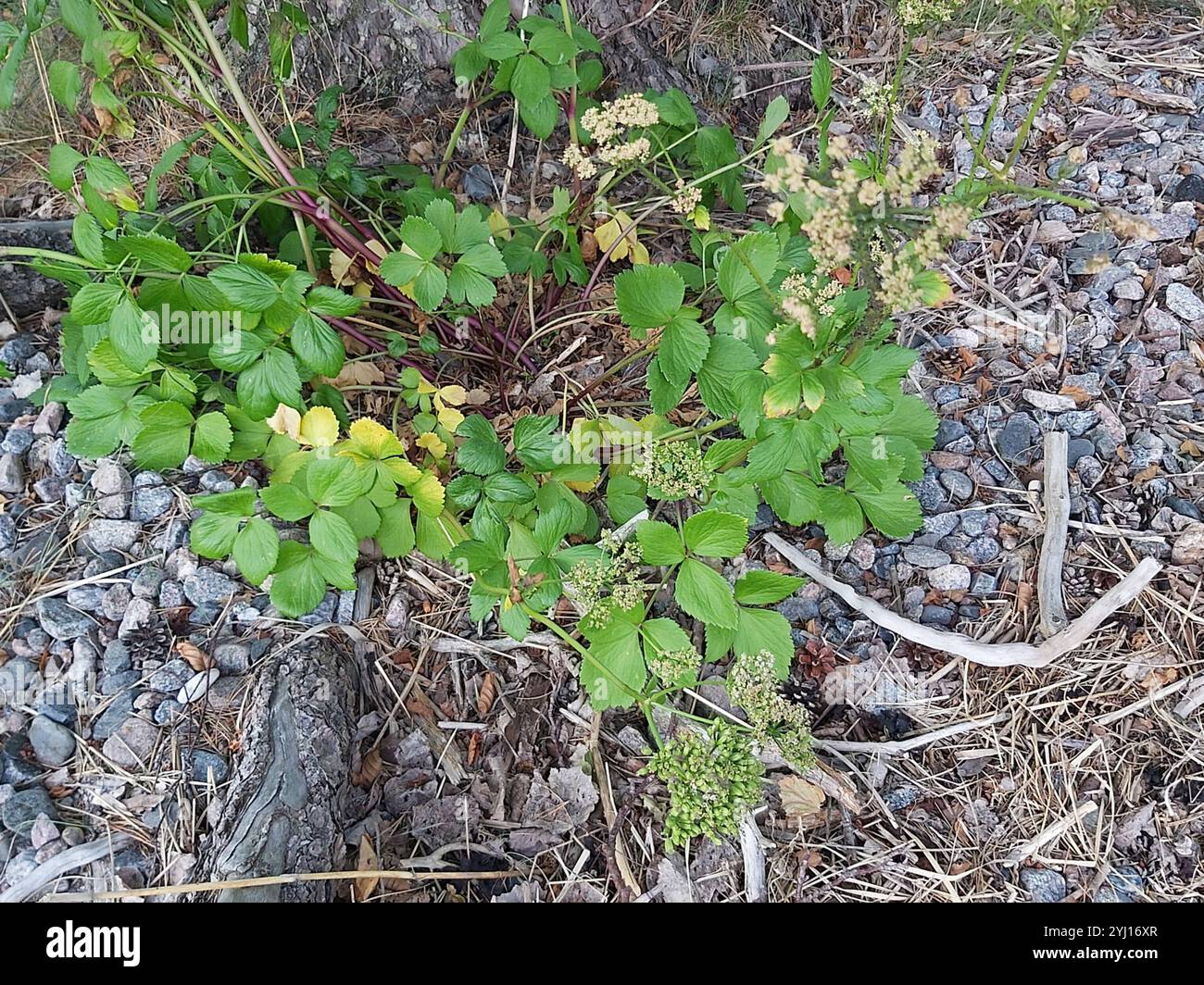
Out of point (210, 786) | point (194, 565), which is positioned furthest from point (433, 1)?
point (210, 786)

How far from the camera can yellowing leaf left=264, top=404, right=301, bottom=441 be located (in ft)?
6.21

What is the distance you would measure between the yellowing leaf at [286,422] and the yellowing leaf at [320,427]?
0.10ft

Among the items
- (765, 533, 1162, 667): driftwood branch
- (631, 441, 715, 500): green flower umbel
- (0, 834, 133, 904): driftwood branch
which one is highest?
(631, 441, 715, 500): green flower umbel

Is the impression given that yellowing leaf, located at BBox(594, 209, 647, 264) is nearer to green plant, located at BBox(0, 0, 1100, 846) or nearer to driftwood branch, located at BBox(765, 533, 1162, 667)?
green plant, located at BBox(0, 0, 1100, 846)

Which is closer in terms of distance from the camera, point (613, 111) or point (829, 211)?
point (829, 211)

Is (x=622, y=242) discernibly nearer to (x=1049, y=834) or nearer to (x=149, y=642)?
(x=149, y=642)

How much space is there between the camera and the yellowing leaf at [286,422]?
74.5 inches

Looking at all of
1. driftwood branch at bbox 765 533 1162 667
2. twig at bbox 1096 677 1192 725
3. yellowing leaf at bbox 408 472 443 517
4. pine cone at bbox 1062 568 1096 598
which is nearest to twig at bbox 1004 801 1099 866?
twig at bbox 1096 677 1192 725

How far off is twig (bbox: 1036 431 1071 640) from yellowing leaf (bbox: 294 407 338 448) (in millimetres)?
1579

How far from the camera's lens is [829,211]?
4.17ft

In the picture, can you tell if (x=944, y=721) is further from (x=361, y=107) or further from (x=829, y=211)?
(x=361, y=107)

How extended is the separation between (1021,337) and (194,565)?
83.0 inches

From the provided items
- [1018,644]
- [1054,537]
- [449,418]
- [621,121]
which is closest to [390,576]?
[449,418]

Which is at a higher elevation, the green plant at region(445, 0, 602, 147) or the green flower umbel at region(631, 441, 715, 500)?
the green plant at region(445, 0, 602, 147)
